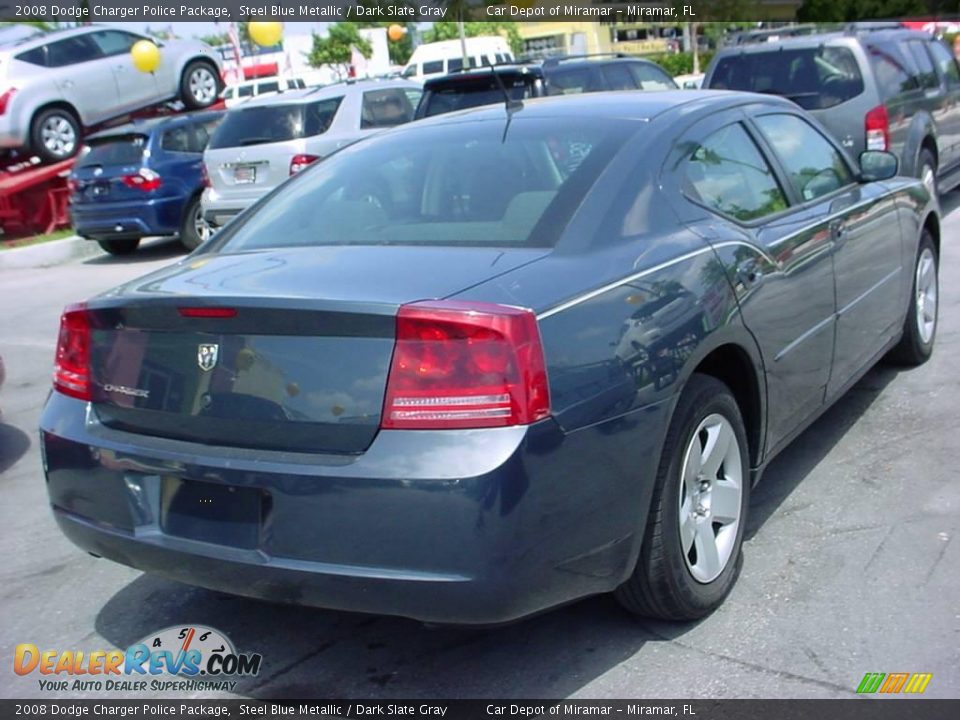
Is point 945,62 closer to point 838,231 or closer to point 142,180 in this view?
point 838,231

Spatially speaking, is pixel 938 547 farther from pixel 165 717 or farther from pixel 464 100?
pixel 464 100

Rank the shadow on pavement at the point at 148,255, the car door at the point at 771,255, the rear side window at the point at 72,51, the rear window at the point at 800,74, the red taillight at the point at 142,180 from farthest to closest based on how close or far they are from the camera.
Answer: the rear side window at the point at 72,51, the shadow on pavement at the point at 148,255, the red taillight at the point at 142,180, the rear window at the point at 800,74, the car door at the point at 771,255

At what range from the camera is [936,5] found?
171ft

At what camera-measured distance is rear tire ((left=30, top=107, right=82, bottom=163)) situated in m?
16.0

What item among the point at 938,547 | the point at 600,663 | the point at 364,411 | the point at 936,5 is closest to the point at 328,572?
the point at 364,411

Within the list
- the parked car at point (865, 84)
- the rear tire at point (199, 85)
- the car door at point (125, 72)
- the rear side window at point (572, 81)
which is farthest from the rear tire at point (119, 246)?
the parked car at point (865, 84)

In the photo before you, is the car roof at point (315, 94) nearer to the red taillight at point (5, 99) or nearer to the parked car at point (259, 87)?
the red taillight at point (5, 99)

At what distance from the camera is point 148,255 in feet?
50.0

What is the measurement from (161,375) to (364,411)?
0.71 m

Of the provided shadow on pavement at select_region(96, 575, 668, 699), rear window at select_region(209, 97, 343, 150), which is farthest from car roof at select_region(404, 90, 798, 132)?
rear window at select_region(209, 97, 343, 150)

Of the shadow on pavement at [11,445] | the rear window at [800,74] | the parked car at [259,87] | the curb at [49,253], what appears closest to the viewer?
the shadow on pavement at [11,445]

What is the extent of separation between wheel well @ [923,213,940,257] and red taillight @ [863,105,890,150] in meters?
3.28

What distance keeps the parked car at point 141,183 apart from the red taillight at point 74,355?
1088cm

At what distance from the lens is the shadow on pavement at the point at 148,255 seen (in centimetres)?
1478
